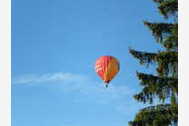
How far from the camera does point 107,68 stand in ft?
67.8

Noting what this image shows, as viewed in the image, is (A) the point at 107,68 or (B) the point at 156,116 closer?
(B) the point at 156,116

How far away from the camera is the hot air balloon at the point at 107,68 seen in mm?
20641

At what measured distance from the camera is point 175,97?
18406 mm

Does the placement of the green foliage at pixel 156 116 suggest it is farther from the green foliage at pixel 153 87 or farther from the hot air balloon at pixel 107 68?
the hot air balloon at pixel 107 68

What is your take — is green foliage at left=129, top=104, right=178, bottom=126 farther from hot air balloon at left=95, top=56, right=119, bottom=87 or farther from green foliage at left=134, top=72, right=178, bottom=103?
hot air balloon at left=95, top=56, right=119, bottom=87

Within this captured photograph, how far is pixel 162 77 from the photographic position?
62.0ft

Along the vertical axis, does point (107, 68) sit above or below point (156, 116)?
above

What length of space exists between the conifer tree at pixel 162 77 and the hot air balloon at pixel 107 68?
1.30m

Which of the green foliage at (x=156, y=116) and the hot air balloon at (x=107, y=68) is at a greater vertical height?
the hot air balloon at (x=107, y=68)

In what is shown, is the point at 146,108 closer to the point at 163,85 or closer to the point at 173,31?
the point at 163,85

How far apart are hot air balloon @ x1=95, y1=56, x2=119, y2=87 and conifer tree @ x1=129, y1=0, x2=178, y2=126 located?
130 cm

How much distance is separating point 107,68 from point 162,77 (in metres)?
2.40

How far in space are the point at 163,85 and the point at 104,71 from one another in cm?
254
